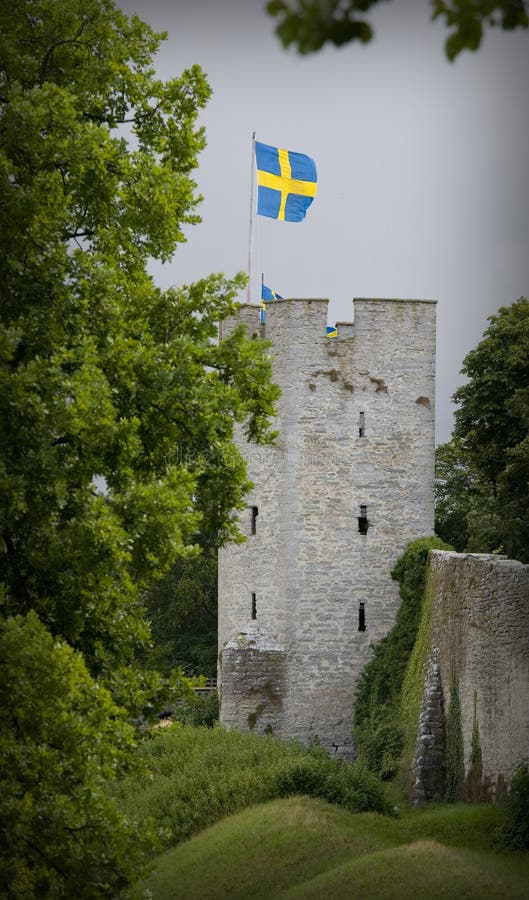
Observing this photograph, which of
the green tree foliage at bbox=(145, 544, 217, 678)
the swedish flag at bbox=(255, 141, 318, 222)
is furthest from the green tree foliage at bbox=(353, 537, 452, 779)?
the green tree foliage at bbox=(145, 544, 217, 678)

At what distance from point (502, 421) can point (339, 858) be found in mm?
13190

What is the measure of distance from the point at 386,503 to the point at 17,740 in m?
17.9

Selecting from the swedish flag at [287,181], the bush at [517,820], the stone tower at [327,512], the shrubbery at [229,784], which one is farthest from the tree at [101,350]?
the swedish flag at [287,181]

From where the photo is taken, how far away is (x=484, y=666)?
22.5 m

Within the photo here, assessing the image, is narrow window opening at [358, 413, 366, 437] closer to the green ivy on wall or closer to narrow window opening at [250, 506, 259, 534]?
narrow window opening at [250, 506, 259, 534]

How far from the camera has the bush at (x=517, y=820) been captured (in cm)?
1966

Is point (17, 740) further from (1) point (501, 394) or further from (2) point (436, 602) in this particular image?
(1) point (501, 394)

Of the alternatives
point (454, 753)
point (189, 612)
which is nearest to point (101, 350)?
point (454, 753)

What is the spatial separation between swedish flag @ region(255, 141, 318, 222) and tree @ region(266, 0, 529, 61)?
26990 mm

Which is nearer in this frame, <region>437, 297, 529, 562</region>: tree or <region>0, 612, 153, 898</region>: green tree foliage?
<region>0, 612, 153, 898</region>: green tree foliage

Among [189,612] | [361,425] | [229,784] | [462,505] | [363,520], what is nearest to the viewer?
[229,784]

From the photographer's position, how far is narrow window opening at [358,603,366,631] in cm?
2894

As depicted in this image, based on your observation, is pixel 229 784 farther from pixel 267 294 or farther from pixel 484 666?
pixel 267 294

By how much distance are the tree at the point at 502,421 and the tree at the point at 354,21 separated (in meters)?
23.7
